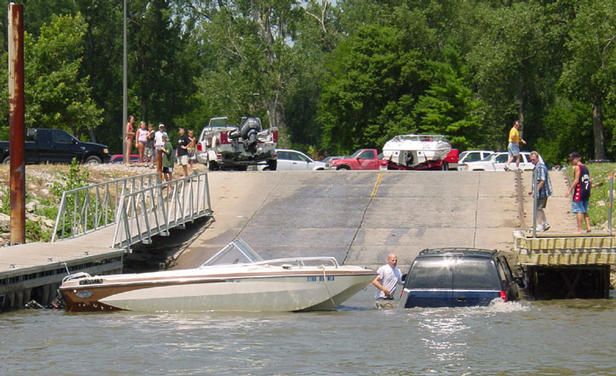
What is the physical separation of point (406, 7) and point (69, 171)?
43.3m

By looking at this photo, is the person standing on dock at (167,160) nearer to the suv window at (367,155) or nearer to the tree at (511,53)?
the suv window at (367,155)

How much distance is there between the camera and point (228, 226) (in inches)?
1121

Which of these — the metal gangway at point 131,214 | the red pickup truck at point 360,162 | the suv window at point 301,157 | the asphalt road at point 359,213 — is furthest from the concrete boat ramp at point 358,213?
the red pickup truck at point 360,162

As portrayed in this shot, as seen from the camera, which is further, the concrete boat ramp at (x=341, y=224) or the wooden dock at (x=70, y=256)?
the concrete boat ramp at (x=341, y=224)

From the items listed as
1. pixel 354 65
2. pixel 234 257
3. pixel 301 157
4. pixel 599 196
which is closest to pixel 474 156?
pixel 301 157

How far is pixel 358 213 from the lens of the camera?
29031 mm

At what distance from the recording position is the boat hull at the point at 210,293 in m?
18.6

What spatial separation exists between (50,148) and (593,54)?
27.3 m

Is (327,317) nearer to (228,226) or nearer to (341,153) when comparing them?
(228,226)

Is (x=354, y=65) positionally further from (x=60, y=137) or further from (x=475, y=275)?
(x=475, y=275)

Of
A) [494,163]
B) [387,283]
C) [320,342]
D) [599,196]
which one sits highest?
[494,163]

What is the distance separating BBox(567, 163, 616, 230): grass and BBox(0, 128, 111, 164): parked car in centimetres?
1914

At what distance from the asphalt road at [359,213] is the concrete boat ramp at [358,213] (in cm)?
3

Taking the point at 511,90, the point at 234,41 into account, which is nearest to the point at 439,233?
the point at 511,90
